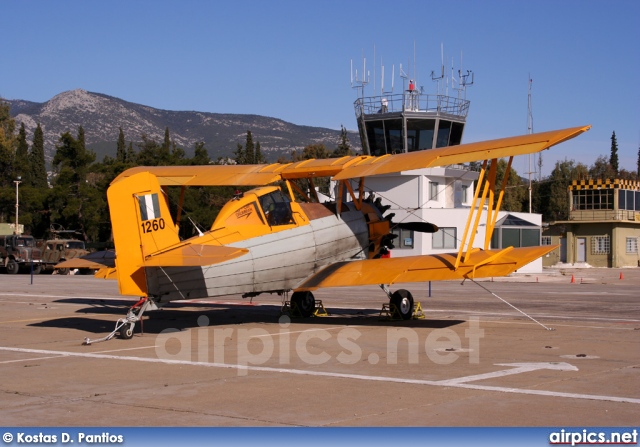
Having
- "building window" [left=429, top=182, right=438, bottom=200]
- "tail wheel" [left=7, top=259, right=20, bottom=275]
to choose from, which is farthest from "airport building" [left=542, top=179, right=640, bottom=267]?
"tail wheel" [left=7, top=259, right=20, bottom=275]

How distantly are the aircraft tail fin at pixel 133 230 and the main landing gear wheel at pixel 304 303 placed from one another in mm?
5222

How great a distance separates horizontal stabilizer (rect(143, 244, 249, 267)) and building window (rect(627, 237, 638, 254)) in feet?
182

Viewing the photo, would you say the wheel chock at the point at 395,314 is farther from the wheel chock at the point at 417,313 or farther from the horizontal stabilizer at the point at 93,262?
the horizontal stabilizer at the point at 93,262

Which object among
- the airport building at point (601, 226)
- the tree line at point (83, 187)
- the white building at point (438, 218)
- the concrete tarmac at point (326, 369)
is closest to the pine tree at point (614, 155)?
the tree line at point (83, 187)

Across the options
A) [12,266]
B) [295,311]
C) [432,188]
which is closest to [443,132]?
[432,188]

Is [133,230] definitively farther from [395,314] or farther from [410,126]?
[410,126]

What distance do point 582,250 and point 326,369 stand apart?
5683cm

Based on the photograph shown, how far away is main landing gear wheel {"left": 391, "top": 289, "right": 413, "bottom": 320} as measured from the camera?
57.4 ft

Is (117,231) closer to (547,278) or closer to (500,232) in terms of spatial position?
(547,278)

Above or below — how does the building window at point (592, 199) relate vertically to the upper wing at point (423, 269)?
above

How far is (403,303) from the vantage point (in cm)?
1752

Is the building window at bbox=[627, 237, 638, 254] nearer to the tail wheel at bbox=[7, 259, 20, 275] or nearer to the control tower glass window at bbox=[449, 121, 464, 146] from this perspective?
the control tower glass window at bbox=[449, 121, 464, 146]

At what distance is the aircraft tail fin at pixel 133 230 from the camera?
1366 cm

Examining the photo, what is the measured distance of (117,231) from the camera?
13.7 metres
